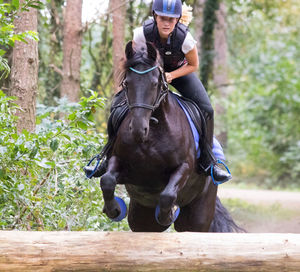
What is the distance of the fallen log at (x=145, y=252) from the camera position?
4.19 metres

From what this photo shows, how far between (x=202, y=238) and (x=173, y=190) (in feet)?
1.79

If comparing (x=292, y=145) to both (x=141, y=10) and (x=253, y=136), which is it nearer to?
(x=253, y=136)

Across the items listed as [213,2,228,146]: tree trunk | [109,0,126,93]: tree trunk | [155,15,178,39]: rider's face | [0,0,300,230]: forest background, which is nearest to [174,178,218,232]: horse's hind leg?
[0,0,300,230]: forest background

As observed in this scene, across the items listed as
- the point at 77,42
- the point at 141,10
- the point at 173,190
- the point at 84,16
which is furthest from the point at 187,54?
the point at 141,10

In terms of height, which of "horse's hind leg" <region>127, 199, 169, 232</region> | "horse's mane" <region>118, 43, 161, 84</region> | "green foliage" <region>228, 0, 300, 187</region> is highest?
"horse's mane" <region>118, 43, 161, 84</region>

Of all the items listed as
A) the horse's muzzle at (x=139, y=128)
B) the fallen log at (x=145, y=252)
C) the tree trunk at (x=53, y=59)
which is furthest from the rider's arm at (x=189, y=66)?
the tree trunk at (x=53, y=59)

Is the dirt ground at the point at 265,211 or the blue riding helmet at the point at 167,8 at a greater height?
the blue riding helmet at the point at 167,8

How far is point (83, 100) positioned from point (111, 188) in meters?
1.43

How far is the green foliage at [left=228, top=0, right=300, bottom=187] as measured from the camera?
22016 mm

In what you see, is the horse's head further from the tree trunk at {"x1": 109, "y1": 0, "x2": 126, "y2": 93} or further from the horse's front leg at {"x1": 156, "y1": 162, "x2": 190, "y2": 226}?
the tree trunk at {"x1": 109, "y1": 0, "x2": 126, "y2": 93}

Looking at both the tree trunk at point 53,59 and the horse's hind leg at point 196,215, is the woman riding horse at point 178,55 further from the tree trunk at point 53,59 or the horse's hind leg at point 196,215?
the tree trunk at point 53,59

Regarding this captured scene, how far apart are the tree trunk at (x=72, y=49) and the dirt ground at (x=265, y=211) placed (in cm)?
482

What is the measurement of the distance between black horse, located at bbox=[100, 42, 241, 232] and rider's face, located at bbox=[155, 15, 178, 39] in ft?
1.24

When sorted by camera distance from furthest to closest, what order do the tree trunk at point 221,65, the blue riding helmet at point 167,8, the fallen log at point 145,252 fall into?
the tree trunk at point 221,65, the blue riding helmet at point 167,8, the fallen log at point 145,252
